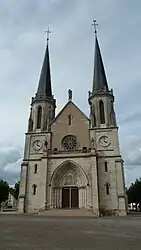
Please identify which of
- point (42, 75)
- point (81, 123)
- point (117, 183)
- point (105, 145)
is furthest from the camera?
point (42, 75)

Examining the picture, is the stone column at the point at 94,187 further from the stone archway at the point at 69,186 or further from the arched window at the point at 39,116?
the arched window at the point at 39,116

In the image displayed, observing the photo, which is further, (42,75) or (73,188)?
(42,75)

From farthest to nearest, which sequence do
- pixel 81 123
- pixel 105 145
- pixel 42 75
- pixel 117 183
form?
1. pixel 42 75
2. pixel 81 123
3. pixel 105 145
4. pixel 117 183

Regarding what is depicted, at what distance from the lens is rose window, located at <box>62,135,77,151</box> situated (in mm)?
32500

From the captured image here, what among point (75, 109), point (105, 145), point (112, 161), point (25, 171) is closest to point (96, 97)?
point (75, 109)

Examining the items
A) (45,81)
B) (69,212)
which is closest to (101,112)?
(45,81)

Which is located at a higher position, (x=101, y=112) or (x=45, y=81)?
(x=45, y=81)

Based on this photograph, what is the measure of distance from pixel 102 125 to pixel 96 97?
4.93m

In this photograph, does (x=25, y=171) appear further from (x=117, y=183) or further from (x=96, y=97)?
(x=96, y=97)

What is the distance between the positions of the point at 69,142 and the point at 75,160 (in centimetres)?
350

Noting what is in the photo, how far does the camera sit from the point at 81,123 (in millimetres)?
33969

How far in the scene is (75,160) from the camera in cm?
3031

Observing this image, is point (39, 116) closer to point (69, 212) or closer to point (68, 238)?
point (69, 212)

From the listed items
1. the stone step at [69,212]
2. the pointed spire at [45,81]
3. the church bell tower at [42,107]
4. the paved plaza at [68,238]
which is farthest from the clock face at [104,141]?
the paved plaza at [68,238]
